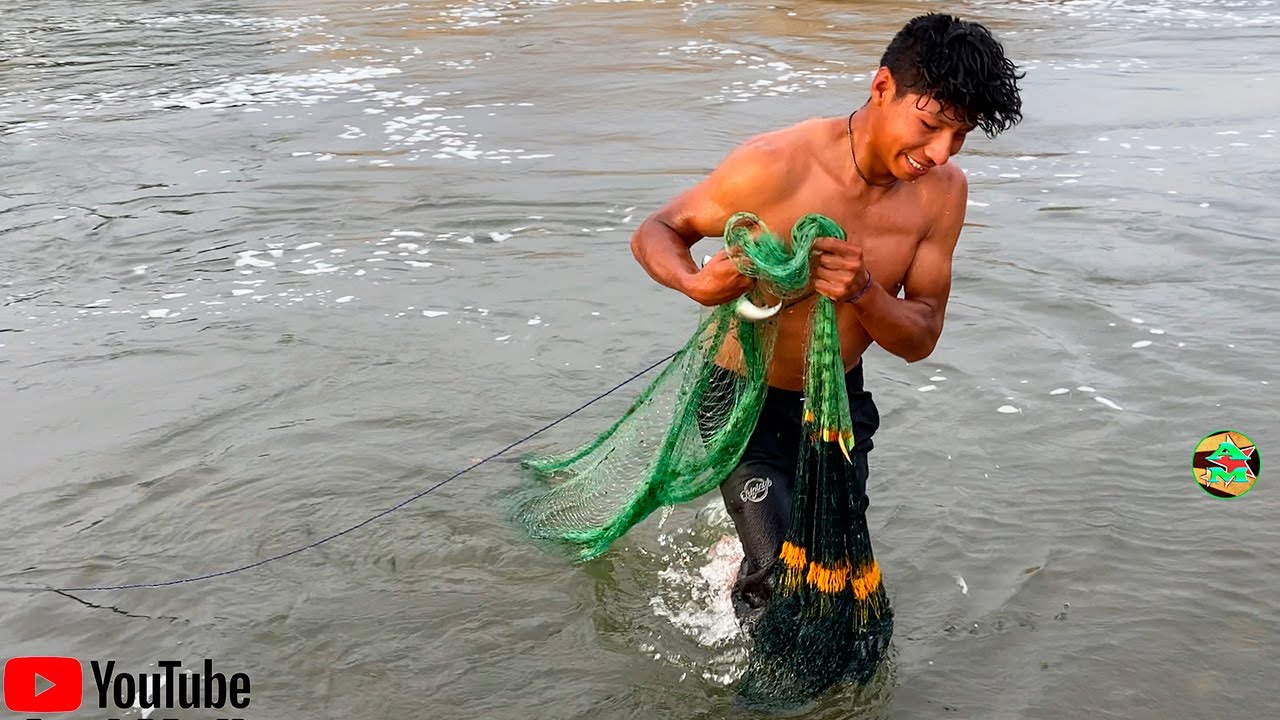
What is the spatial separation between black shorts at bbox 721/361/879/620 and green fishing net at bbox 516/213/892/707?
0.06m

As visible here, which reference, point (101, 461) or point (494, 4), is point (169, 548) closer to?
point (101, 461)

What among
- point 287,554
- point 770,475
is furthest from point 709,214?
point 287,554

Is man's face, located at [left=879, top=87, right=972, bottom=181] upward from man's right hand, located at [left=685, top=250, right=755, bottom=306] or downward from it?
upward

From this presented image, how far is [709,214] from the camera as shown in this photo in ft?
11.0

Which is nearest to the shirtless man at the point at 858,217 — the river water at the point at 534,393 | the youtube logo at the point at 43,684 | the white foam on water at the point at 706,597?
the white foam on water at the point at 706,597

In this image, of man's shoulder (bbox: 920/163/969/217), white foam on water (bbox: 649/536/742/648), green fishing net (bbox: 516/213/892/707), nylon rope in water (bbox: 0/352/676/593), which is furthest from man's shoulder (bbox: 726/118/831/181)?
white foam on water (bbox: 649/536/742/648)

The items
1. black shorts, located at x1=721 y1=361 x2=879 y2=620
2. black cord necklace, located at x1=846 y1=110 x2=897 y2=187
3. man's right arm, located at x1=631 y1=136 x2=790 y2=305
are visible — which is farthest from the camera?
black shorts, located at x1=721 y1=361 x2=879 y2=620

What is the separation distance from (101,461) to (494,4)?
1209 centimetres

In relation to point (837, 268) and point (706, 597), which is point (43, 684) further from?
point (837, 268)

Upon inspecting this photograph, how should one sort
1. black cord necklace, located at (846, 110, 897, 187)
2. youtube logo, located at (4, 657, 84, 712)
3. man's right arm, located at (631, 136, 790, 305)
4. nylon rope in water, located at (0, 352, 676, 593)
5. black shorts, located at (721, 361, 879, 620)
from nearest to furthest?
1. man's right arm, located at (631, 136, 790, 305)
2. black cord necklace, located at (846, 110, 897, 187)
3. black shorts, located at (721, 361, 879, 620)
4. youtube logo, located at (4, 657, 84, 712)
5. nylon rope in water, located at (0, 352, 676, 593)

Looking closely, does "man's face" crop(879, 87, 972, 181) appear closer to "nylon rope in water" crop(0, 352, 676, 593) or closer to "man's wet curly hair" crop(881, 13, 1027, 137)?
"man's wet curly hair" crop(881, 13, 1027, 137)

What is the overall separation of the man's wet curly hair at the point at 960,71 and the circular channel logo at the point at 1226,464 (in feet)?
8.33

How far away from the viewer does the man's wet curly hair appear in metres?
2.91

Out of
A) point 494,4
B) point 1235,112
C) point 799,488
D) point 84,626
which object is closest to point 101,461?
point 84,626
